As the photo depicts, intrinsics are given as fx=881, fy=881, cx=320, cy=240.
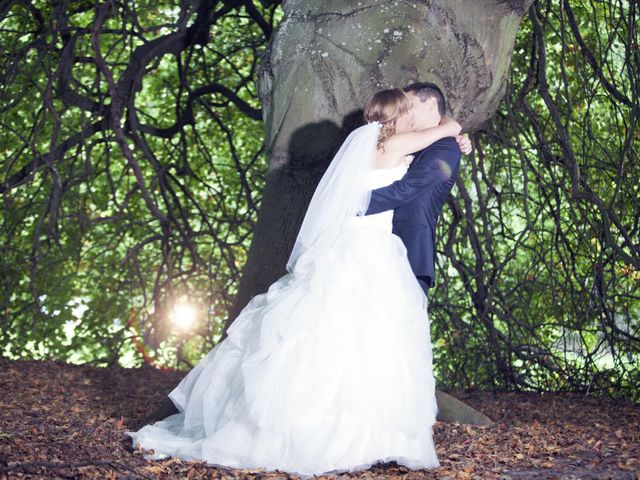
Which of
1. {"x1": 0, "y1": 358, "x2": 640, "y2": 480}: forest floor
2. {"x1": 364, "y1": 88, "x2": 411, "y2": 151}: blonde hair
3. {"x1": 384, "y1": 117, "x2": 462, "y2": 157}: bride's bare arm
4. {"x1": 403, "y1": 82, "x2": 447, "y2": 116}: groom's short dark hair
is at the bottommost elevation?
{"x1": 0, "y1": 358, "x2": 640, "y2": 480}: forest floor

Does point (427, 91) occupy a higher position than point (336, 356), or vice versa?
point (427, 91)

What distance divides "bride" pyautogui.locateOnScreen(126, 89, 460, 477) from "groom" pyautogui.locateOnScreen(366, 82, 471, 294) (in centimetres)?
6

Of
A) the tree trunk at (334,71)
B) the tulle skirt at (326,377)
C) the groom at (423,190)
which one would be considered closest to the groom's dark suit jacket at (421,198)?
the groom at (423,190)

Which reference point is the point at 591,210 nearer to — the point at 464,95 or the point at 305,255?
the point at 464,95

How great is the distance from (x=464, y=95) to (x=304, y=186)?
93 cm

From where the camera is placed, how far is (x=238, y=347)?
12.4 ft

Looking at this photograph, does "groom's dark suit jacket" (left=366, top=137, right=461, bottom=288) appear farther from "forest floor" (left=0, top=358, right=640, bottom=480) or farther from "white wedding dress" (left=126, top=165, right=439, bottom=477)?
"forest floor" (left=0, top=358, right=640, bottom=480)

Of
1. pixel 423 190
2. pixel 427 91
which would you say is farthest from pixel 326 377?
pixel 427 91

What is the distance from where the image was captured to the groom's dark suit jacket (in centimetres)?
379

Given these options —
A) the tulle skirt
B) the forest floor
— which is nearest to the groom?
the tulle skirt

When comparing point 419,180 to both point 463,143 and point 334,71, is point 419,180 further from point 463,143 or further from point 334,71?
point 334,71

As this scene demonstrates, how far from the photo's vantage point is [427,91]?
4.03 metres

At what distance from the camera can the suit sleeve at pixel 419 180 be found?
12.4ft

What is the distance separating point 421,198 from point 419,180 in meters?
0.14
